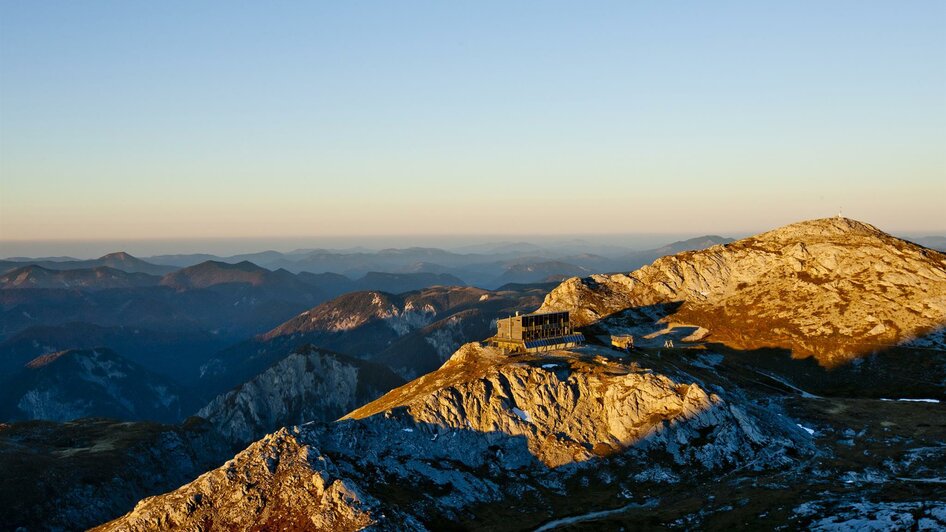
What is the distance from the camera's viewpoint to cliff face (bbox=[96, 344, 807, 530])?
10662 cm

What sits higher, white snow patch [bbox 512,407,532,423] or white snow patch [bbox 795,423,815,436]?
white snow patch [bbox 512,407,532,423]

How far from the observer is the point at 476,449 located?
429 feet

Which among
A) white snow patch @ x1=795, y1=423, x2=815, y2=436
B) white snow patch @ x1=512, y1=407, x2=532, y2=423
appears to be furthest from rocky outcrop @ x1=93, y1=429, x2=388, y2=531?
white snow patch @ x1=795, y1=423, x2=815, y2=436

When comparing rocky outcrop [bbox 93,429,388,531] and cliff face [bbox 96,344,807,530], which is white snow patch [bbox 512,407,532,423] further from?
rocky outcrop [bbox 93,429,388,531]

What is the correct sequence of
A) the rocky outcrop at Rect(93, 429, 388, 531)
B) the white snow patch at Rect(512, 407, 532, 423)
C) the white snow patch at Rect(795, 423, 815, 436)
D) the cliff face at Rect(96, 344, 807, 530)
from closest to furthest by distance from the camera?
1. the rocky outcrop at Rect(93, 429, 388, 531)
2. the cliff face at Rect(96, 344, 807, 530)
3. the white snow patch at Rect(512, 407, 532, 423)
4. the white snow patch at Rect(795, 423, 815, 436)

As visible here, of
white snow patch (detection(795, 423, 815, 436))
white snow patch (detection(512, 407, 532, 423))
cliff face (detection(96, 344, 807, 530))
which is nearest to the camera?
cliff face (detection(96, 344, 807, 530))

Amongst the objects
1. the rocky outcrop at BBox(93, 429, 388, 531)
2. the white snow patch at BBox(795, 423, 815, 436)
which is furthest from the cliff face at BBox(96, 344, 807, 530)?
the white snow patch at BBox(795, 423, 815, 436)

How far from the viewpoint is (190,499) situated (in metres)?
108

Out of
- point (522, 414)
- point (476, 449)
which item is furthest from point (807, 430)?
point (476, 449)

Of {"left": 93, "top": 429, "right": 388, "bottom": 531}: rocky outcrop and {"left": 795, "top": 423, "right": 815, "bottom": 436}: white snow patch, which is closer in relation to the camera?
{"left": 93, "top": 429, "right": 388, "bottom": 531}: rocky outcrop

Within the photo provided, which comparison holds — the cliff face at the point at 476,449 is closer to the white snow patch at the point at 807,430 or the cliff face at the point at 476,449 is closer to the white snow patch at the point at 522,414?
the white snow patch at the point at 522,414

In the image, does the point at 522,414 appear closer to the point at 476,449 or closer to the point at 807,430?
the point at 476,449

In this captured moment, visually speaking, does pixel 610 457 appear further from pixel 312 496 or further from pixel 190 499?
pixel 190 499

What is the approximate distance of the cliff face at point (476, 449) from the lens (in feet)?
350
